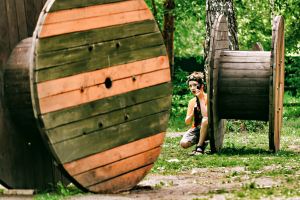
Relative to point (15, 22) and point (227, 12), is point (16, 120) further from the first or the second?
point (227, 12)

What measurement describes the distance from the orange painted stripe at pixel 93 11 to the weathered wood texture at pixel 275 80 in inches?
93.4

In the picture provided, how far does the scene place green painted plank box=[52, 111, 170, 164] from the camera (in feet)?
9.29

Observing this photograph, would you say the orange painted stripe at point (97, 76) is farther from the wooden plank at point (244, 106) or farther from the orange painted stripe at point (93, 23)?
the wooden plank at point (244, 106)

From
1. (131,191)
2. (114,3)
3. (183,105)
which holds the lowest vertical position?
(183,105)

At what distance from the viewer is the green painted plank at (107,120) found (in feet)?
9.16

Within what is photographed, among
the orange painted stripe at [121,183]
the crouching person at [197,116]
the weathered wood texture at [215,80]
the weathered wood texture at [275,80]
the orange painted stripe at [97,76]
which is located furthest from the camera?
the crouching person at [197,116]

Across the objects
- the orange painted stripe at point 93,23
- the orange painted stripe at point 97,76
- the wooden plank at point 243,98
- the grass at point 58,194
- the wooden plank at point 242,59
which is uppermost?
the orange painted stripe at point 93,23

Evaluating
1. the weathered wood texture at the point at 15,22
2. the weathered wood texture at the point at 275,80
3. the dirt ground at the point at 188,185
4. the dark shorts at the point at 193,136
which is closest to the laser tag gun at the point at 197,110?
the dark shorts at the point at 193,136

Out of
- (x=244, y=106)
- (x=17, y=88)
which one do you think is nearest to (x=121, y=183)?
(x=17, y=88)

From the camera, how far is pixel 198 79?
562 cm

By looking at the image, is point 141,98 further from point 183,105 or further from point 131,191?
point 183,105

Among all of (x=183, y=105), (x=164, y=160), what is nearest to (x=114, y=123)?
(x=164, y=160)

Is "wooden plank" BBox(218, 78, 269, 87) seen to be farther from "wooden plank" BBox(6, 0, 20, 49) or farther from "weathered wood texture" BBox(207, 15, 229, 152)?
"wooden plank" BBox(6, 0, 20, 49)

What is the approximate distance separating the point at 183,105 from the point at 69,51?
11112 millimetres
